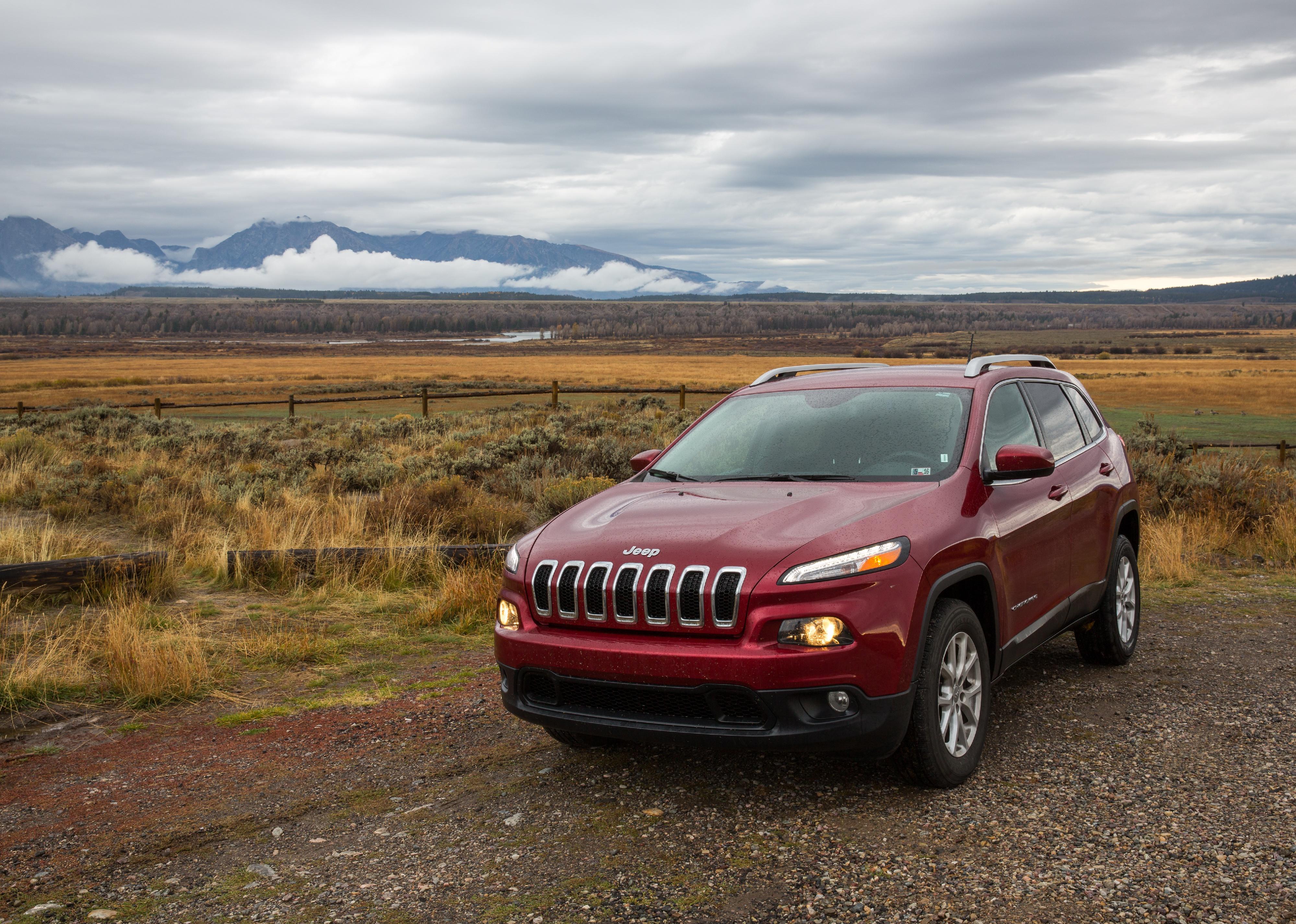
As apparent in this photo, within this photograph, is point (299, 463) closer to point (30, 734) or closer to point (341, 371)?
point (30, 734)

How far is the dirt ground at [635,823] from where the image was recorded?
11.1ft

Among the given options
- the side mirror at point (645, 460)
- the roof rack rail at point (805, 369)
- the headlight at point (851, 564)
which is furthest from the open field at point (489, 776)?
the roof rack rail at point (805, 369)

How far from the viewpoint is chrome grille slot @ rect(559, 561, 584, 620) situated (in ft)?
13.2

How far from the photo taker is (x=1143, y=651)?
21.8 ft

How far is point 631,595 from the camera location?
3.88 m

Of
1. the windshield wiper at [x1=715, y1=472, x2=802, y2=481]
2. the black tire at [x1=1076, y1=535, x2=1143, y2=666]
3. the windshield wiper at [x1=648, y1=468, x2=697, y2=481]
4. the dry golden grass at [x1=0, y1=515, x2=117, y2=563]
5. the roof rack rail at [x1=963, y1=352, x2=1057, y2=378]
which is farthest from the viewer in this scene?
the dry golden grass at [x1=0, y1=515, x2=117, y2=563]

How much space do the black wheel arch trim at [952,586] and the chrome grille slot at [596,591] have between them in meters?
1.16

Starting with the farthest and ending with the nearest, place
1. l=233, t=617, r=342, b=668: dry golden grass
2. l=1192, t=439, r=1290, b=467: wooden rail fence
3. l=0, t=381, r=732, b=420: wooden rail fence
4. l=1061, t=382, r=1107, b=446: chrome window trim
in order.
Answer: l=0, t=381, r=732, b=420: wooden rail fence
l=1192, t=439, r=1290, b=467: wooden rail fence
l=233, t=617, r=342, b=668: dry golden grass
l=1061, t=382, r=1107, b=446: chrome window trim

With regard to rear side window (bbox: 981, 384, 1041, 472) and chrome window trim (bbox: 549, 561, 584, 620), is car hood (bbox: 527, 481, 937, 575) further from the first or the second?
rear side window (bbox: 981, 384, 1041, 472)

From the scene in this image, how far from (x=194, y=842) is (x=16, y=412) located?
34.8 meters

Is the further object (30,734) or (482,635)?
(482,635)

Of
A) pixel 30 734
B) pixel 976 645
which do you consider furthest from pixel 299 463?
pixel 976 645

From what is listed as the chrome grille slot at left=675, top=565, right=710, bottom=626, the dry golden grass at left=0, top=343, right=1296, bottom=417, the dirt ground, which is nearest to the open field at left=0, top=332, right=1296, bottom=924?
the dirt ground

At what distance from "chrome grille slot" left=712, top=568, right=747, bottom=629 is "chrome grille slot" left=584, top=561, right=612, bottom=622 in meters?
0.42
